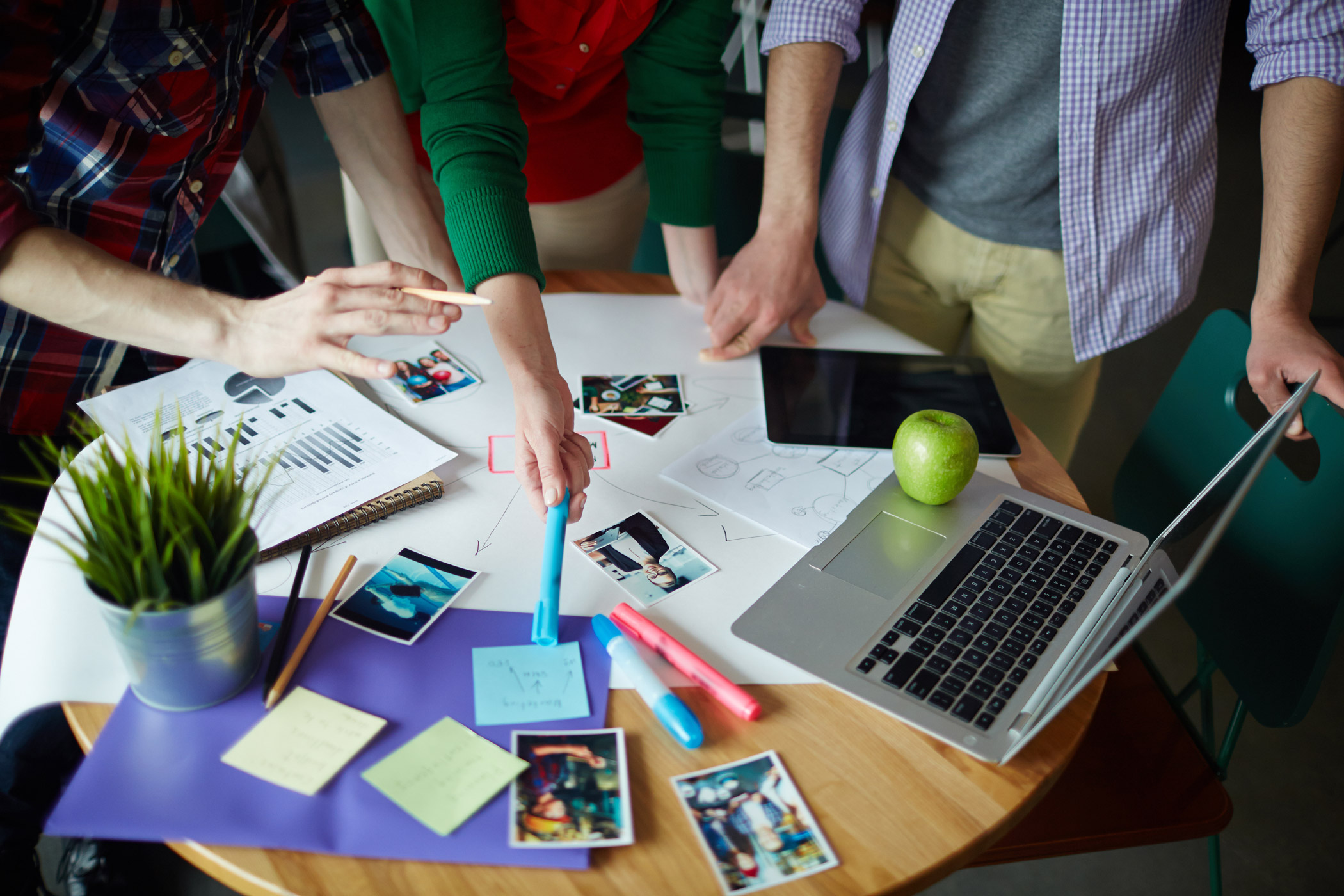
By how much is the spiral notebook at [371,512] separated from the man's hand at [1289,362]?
1.05 m

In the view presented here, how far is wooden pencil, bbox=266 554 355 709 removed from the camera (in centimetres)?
70

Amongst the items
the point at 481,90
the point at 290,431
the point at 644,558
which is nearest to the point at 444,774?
the point at 644,558

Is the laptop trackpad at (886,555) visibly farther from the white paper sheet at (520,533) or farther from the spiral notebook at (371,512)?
the spiral notebook at (371,512)

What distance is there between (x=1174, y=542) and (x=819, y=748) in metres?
0.48

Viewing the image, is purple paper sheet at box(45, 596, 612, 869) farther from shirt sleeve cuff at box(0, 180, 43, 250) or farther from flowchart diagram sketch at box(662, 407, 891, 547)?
shirt sleeve cuff at box(0, 180, 43, 250)

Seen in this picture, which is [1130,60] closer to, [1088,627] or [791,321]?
[791,321]

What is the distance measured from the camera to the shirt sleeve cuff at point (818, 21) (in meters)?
1.29

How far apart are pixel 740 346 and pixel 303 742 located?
810mm

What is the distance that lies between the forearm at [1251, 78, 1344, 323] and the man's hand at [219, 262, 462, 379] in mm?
1133

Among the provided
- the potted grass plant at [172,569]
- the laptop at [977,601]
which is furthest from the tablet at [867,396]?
the potted grass plant at [172,569]

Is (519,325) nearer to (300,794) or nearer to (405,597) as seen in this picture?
(405,597)

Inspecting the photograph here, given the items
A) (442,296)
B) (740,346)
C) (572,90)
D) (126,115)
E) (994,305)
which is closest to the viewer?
(442,296)

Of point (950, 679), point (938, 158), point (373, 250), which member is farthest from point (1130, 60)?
point (373, 250)

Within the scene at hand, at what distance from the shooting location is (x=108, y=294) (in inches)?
32.7
